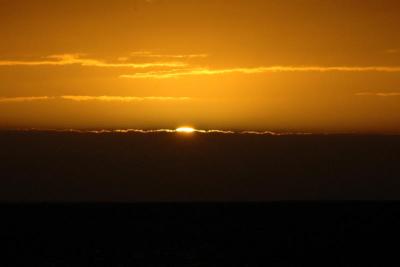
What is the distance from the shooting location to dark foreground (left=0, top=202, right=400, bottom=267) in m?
55.1

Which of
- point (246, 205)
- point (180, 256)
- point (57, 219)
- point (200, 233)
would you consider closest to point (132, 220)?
point (57, 219)

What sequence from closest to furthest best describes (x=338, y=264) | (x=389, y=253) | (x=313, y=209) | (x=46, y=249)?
(x=338, y=264), (x=389, y=253), (x=46, y=249), (x=313, y=209)

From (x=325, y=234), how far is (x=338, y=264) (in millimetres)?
17905

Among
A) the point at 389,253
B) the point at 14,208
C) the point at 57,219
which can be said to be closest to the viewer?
the point at 389,253

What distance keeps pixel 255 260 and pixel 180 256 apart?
156 inches

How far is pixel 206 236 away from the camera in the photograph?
2702 inches

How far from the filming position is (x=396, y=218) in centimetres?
8306

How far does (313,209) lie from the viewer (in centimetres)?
9906

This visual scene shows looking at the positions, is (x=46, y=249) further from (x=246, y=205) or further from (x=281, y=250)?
(x=246, y=205)

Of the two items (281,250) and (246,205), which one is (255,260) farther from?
(246,205)

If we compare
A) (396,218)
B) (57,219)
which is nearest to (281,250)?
(396,218)

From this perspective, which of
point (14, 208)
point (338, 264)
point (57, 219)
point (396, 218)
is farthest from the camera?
point (14, 208)

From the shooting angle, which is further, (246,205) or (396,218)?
(246,205)

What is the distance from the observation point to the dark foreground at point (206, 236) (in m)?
55.1
